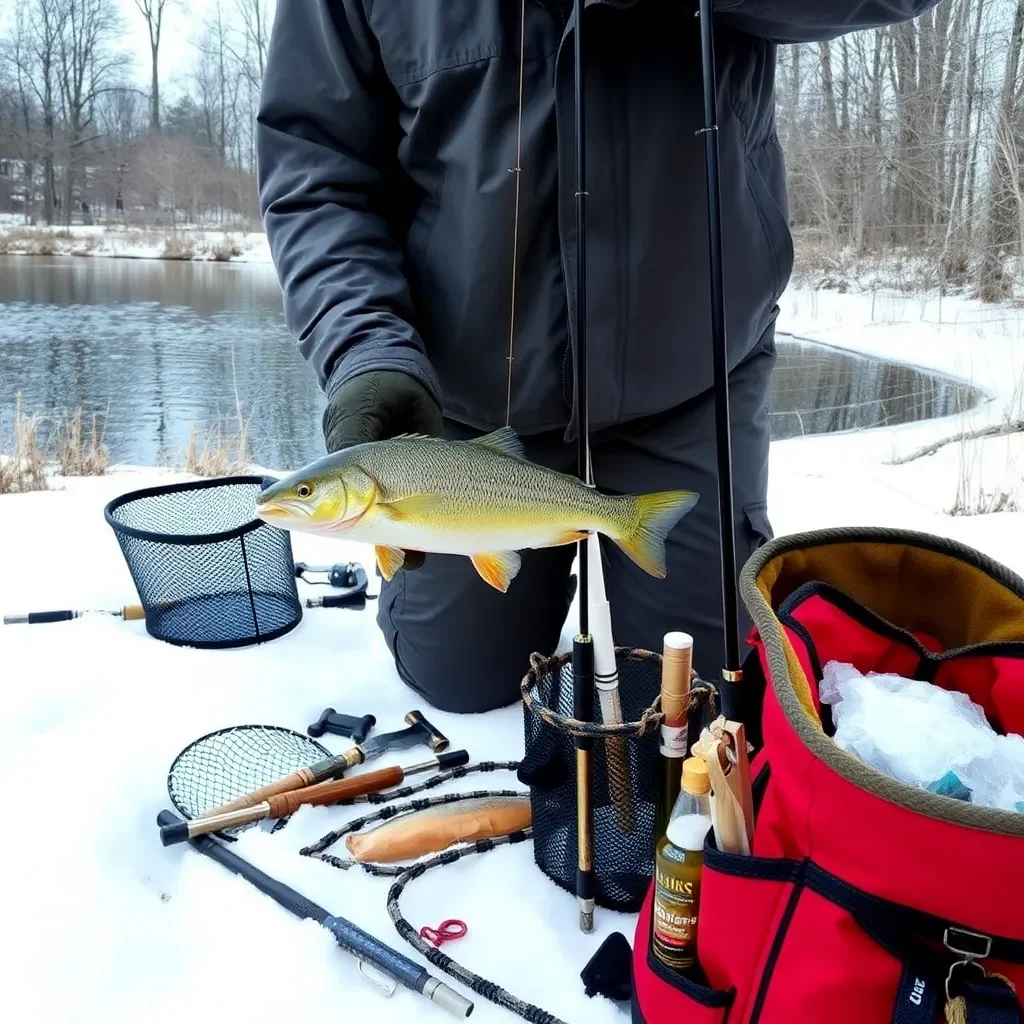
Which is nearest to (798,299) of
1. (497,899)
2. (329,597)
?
(329,597)

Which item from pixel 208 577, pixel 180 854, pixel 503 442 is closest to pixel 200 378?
pixel 208 577

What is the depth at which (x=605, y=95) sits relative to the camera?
167cm

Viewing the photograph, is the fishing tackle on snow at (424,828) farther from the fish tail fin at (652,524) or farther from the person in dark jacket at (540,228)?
the fish tail fin at (652,524)

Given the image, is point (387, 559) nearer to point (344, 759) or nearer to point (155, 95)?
point (344, 759)

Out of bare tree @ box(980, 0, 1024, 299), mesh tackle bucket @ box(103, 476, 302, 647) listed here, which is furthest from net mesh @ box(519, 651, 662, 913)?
bare tree @ box(980, 0, 1024, 299)

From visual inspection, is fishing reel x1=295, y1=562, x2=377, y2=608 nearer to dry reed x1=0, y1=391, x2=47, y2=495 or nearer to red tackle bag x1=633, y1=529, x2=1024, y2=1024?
red tackle bag x1=633, y1=529, x2=1024, y2=1024

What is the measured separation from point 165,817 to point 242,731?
261 millimetres

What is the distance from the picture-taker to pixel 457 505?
119 centimetres

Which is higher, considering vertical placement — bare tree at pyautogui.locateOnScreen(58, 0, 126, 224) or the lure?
bare tree at pyautogui.locateOnScreen(58, 0, 126, 224)

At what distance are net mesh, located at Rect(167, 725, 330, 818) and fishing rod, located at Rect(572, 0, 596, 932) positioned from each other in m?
0.62

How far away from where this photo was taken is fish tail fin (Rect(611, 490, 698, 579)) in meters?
1.30

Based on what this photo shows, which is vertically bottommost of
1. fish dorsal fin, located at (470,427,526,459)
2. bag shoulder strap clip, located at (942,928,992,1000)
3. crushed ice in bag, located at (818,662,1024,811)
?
bag shoulder strap clip, located at (942,928,992,1000)

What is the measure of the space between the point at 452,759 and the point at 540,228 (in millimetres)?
979

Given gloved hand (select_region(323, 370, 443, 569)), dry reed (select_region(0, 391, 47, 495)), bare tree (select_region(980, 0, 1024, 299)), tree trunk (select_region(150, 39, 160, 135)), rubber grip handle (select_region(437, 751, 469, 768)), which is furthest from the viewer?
tree trunk (select_region(150, 39, 160, 135))
